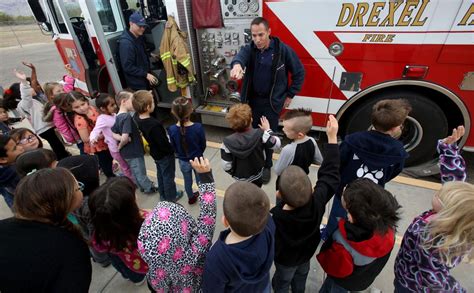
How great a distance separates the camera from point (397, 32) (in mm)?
2531

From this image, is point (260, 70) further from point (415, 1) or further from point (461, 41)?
point (461, 41)

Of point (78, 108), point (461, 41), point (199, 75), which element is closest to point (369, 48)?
point (461, 41)

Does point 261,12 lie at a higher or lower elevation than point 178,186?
higher

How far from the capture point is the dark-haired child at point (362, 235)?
1250mm

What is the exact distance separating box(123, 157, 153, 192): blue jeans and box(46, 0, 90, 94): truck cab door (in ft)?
7.83

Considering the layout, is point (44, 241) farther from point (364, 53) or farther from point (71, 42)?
point (71, 42)

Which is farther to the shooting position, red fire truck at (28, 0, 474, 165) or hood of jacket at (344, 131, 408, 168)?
red fire truck at (28, 0, 474, 165)

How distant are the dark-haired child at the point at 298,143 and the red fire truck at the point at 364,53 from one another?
1308 mm

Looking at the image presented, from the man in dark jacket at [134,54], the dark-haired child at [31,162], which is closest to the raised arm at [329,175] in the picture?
the dark-haired child at [31,162]

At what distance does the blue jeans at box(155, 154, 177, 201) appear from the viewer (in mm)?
2617

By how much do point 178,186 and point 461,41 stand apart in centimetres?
336

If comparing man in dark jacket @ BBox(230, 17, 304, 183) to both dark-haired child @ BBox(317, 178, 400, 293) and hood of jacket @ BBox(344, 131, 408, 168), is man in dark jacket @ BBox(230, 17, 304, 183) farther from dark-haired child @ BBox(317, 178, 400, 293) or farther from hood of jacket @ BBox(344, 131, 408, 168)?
dark-haired child @ BBox(317, 178, 400, 293)

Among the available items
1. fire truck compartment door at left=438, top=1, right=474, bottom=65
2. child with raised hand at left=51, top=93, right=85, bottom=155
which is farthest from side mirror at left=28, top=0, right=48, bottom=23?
fire truck compartment door at left=438, top=1, right=474, bottom=65

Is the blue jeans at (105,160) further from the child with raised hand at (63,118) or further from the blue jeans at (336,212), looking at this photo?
the blue jeans at (336,212)
